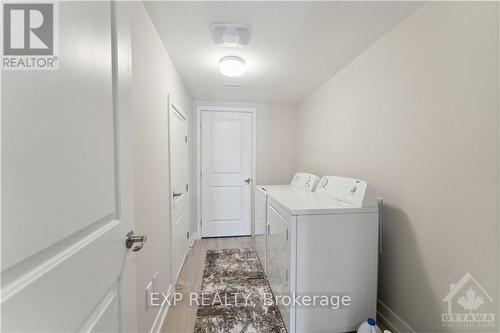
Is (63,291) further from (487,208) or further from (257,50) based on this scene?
(257,50)

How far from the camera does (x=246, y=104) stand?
3.45 meters

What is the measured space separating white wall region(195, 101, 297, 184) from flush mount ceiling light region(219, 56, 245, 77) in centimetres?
142

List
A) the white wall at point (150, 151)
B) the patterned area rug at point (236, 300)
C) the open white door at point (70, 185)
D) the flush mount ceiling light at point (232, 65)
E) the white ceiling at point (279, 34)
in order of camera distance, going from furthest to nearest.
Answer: the flush mount ceiling light at point (232, 65) < the patterned area rug at point (236, 300) < the white ceiling at point (279, 34) < the white wall at point (150, 151) < the open white door at point (70, 185)

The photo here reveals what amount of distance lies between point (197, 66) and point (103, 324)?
210 centimetres

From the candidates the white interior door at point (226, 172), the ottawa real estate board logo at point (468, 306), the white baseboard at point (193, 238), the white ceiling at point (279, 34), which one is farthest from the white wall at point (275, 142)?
the ottawa real estate board logo at point (468, 306)

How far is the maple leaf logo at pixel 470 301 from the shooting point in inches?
43.1

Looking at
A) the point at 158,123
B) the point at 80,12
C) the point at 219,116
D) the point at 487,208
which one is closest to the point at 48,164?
the point at 80,12

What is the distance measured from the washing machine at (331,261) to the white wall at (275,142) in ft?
6.41

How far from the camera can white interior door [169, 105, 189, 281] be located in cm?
205

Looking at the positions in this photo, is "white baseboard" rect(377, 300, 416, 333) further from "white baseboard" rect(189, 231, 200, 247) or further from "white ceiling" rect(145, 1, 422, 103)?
"white baseboard" rect(189, 231, 200, 247)

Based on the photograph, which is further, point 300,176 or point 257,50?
point 300,176

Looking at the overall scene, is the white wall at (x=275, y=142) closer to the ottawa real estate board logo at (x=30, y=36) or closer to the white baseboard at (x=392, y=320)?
the white baseboard at (x=392, y=320)

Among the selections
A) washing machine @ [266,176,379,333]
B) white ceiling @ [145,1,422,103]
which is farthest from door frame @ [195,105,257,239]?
washing machine @ [266,176,379,333]

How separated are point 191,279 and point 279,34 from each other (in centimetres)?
237
